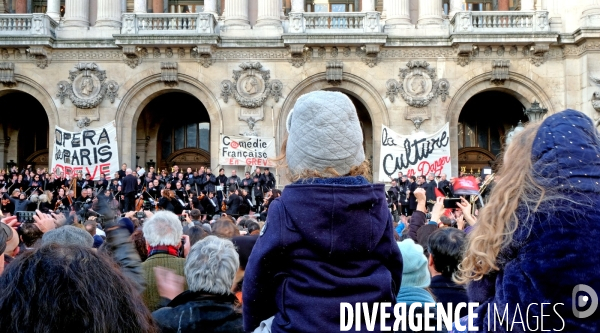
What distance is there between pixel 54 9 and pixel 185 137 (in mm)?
7924

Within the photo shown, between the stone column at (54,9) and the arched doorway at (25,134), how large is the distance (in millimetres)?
4444

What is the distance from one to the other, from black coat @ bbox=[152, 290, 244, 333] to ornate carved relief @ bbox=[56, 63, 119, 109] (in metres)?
23.2

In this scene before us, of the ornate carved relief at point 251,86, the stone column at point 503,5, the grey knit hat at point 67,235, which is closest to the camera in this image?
the grey knit hat at point 67,235

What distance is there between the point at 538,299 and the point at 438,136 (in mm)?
22510

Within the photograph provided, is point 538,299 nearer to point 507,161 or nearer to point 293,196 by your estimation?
point 507,161

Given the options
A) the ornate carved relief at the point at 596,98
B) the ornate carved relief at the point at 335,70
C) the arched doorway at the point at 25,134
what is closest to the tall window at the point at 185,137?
the arched doorway at the point at 25,134

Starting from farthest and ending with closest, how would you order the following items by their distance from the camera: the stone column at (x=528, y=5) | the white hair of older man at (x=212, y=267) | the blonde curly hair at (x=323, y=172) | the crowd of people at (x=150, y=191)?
the stone column at (x=528, y=5) → the crowd of people at (x=150, y=191) → the white hair of older man at (x=212, y=267) → the blonde curly hair at (x=323, y=172)

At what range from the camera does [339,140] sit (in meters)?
2.85

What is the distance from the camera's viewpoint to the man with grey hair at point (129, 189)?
22391 millimetres

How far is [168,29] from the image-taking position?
83.5 ft

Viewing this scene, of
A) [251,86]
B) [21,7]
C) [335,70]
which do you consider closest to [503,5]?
[335,70]

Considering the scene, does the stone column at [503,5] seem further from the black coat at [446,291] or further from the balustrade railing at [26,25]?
the black coat at [446,291]

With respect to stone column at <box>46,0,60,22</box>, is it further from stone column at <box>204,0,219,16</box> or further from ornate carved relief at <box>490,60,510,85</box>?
ornate carved relief at <box>490,60,510,85</box>

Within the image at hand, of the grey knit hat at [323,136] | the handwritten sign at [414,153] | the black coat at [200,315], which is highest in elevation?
the handwritten sign at [414,153]
